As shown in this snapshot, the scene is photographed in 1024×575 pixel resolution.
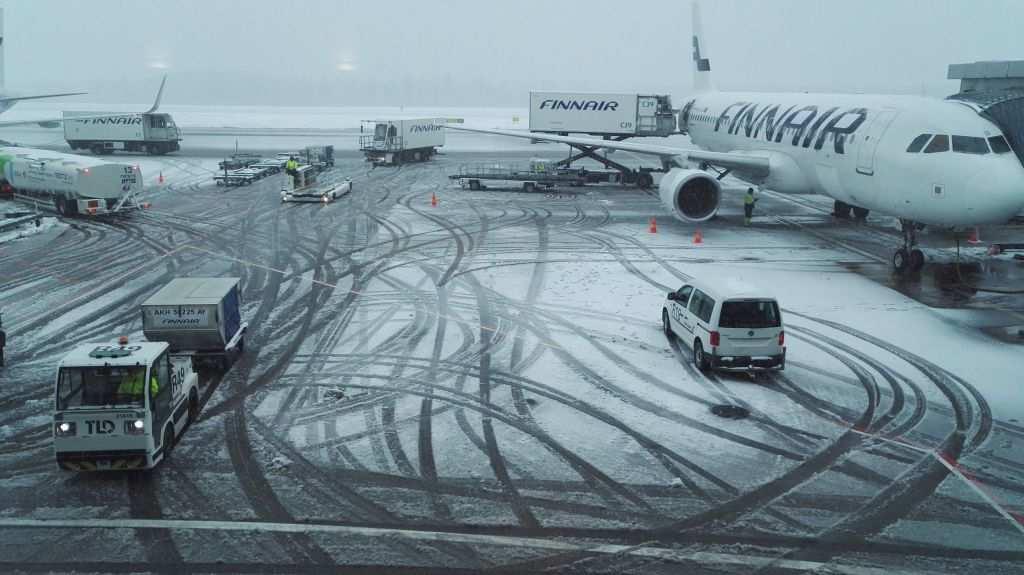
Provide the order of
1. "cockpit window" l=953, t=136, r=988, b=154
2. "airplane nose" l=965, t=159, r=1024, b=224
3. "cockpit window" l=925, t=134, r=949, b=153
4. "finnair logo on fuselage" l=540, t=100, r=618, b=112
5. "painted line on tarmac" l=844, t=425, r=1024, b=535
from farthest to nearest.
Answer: "finnair logo on fuselage" l=540, t=100, r=618, b=112 < "cockpit window" l=925, t=134, r=949, b=153 < "cockpit window" l=953, t=136, r=988, b=154 < "airplane nose" l=965, t=159, r=1024, b=224 < "painted line on tarmac" l=844, t=425, r=1024, b=535

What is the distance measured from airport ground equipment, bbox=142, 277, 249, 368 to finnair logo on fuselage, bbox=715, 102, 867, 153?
22756mm

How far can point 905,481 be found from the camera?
12.8 metres

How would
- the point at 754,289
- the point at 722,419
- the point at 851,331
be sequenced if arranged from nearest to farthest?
the point at 722,419 → the point at 754,289 → the point at 851,331

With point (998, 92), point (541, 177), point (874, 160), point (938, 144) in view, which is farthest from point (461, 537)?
point (541, 177)

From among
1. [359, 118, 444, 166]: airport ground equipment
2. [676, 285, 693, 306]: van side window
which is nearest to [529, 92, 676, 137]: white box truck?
[359, 118, 444, 166]: airport ground equipment

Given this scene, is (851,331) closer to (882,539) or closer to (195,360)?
(882,539)

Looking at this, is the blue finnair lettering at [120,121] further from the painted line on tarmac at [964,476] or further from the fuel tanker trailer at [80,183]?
the painted line on tarmac at [964,476]

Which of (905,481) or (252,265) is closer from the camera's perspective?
(905,481)

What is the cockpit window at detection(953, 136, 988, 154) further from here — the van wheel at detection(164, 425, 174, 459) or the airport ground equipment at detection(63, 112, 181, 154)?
the airport ground equipment at detection(63, 112, 181, 154)

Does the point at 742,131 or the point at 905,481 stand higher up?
the point at 742,131

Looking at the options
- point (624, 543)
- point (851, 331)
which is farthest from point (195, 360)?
point (851, 331)

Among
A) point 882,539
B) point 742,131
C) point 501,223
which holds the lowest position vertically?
point 882,539

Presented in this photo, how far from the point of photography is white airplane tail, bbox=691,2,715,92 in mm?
52969

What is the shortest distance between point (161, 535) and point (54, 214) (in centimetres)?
3576
